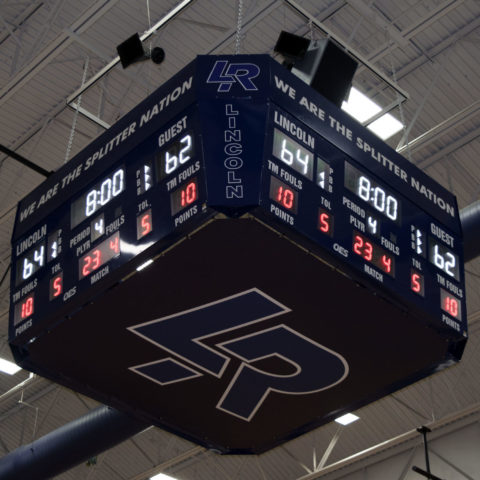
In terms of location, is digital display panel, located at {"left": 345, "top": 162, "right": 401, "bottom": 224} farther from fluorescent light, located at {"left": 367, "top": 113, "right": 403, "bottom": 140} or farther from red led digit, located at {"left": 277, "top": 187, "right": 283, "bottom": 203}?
fluorescent light, located at {"left": 367, "top": 113, "right": 403, "bottom": 140}

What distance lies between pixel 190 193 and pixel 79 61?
8566mm

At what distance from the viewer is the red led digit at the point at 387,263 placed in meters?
8.90

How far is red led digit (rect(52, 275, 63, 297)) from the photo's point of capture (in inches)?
367

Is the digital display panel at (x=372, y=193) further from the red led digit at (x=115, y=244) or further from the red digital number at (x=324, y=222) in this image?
the red led digit at (x=115, y=244)

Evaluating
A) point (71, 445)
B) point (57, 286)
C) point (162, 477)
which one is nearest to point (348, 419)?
point (162, 477)

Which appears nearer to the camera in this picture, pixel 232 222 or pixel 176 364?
pixel 232 222

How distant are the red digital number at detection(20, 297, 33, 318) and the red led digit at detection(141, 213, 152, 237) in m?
1.66

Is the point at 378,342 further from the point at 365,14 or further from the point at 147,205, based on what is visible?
the point at 365,14

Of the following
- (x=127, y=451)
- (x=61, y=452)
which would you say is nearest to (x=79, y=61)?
(x=61, y=452)

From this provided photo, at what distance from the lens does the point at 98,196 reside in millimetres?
9523

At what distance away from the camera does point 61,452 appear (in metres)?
16.8

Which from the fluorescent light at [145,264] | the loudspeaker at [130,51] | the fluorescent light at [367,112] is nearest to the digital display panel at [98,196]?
the fluorescent light at [145,264]

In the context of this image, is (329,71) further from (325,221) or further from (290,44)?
(325,221)

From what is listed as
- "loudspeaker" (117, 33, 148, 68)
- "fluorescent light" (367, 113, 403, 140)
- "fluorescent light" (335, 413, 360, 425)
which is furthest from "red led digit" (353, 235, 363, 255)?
"fluorescent light" (335, 413, 360, 425)
